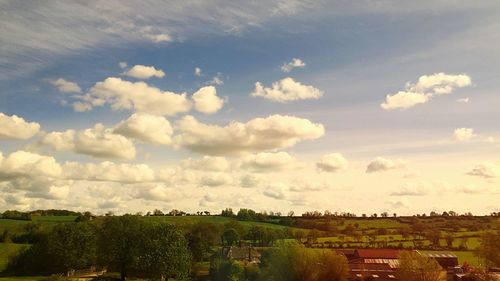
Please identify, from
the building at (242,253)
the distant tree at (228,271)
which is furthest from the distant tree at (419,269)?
the building at (242,253)

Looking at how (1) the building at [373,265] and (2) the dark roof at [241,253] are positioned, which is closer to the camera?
(1) the building at [373,265]

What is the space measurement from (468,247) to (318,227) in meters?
39.0

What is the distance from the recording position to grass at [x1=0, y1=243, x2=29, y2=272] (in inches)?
3680

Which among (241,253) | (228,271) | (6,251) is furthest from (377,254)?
(6,251)

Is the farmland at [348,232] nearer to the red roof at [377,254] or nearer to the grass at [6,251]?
the grass at [6,251]

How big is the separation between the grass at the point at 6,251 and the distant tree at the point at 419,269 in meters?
71.8

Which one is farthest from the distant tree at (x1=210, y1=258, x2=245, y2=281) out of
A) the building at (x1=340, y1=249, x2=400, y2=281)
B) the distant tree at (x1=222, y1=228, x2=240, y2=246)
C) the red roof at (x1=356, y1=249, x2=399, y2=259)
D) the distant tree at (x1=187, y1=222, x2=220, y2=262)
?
the distant tree at (x1=222, y1=228, x2=240, y2=246)

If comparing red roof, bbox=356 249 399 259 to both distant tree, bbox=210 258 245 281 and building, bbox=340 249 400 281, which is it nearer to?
building, bbox=340 249 400 281

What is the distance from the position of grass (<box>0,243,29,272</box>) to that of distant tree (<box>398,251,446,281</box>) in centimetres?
7185

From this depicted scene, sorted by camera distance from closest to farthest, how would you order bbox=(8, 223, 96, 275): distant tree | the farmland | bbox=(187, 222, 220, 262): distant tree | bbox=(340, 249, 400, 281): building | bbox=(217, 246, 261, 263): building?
bbox=(340, 249, 400, 281): building < bbox=(8, 223, 96, 275): distant tree < bbox=(217, 246, 261, 263): building < bbox=(187, 222, 220, 262): distant tree < the farmland

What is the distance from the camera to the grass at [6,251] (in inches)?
3680

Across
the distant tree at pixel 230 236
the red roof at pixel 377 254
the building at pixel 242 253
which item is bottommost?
the building at pixel 242 253

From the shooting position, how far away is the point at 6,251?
331 ft

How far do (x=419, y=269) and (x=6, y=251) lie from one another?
3211 inches
